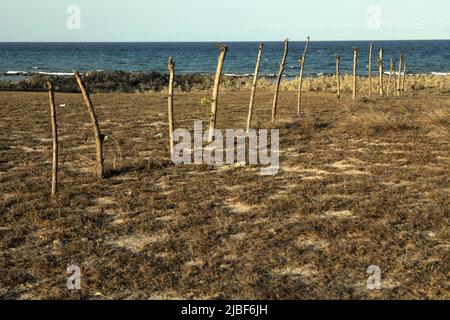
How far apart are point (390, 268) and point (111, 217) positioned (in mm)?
5225

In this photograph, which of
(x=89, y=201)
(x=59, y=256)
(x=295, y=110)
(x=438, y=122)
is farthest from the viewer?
(x=295, y=110)

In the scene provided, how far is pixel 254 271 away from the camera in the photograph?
6.95m

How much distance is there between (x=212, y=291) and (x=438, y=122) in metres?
14.2

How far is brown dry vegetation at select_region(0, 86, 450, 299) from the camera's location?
6.64 metres

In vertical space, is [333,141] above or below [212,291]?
above

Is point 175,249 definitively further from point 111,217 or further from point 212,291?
point 111,217

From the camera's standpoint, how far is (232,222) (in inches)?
348

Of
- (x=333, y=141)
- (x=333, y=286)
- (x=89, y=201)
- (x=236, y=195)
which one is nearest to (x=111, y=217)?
(x=89, y=201)

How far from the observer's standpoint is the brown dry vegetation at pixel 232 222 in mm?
6637

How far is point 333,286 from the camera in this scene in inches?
255

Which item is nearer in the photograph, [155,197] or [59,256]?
[59,256]

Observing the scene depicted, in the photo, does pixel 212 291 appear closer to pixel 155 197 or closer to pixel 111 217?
pixel 111 217
